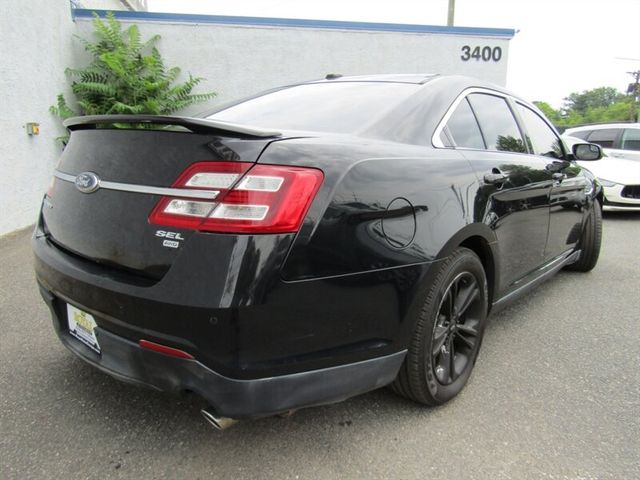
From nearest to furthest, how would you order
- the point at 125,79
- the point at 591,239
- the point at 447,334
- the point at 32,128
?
1. the point at 447,334
2. the point at 591,239
3. the point at 32,128
4. the point at 125,79

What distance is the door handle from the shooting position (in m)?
2.37

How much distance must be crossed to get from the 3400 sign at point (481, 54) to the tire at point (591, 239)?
6479 mm

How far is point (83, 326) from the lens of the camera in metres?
1.89

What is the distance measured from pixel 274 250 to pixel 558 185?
259 centimetres

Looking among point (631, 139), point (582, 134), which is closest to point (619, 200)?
point (631, 139)

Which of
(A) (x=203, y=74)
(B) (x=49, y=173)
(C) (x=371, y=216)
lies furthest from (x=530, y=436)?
(A) (x=203, y=74)

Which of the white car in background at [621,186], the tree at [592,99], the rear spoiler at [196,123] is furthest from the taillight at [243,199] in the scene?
the tree at [592,99]

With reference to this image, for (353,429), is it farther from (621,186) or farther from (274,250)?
(621,186)

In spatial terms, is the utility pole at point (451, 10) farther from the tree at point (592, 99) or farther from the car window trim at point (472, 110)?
the tree at point (592, 99)

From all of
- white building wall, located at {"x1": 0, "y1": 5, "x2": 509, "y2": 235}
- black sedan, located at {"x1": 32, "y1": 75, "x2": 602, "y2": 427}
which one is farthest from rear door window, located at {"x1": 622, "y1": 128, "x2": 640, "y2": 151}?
black sedan, located at {"x1": 32, "y1": 75, "x2": 602, "y2": 427}

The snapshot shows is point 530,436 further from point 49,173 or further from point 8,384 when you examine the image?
point 49,173

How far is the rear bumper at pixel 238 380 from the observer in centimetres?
153

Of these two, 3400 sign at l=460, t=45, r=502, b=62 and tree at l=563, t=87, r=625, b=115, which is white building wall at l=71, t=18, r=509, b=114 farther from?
tree at l=563, t=87, r=625, b=115

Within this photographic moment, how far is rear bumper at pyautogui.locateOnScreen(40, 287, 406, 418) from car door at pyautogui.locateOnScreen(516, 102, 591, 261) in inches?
79.5
